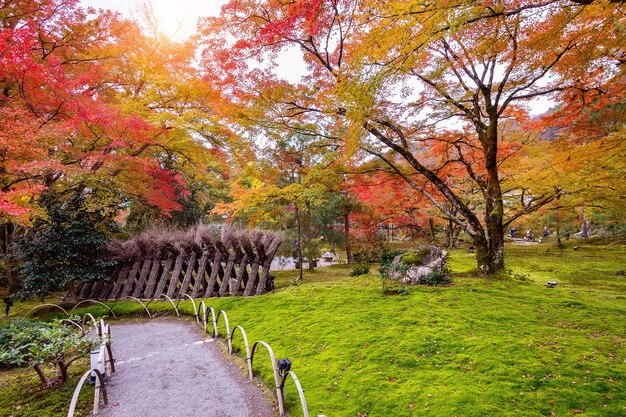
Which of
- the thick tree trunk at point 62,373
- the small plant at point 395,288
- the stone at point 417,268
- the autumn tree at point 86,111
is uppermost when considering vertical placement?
the autumn tree at point 86,111

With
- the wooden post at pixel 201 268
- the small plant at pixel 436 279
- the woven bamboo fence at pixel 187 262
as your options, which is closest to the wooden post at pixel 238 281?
the woven bamboo fence at pixel 187 262

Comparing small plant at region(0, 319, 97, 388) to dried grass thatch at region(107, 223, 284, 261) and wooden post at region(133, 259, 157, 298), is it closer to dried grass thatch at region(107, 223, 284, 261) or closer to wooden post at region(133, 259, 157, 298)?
dried grass thatch at region(107, 223, 284, 261)

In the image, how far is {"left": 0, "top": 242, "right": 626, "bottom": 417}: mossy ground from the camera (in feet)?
10.4

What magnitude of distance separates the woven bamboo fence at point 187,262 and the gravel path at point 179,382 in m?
3.08

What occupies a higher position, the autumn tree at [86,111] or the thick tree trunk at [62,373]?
the autumn tree at [86,111]

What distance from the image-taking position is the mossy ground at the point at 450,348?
318 centimetres

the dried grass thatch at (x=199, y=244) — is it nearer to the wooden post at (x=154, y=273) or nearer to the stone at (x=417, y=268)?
the wooden post at (x=154, y=273)

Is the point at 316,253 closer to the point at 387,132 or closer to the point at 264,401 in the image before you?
the point at 387,132

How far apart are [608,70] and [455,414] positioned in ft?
29.9

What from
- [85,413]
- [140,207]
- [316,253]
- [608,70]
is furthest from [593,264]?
[140,207]

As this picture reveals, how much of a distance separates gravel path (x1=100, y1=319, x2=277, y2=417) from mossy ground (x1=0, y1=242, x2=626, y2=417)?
448mm

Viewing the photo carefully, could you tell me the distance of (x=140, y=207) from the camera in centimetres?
1214

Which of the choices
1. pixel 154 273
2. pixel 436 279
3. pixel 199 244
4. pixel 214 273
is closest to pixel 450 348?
pixel 436 279

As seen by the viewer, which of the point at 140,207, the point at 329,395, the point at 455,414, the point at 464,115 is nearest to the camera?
the point at 455,414
